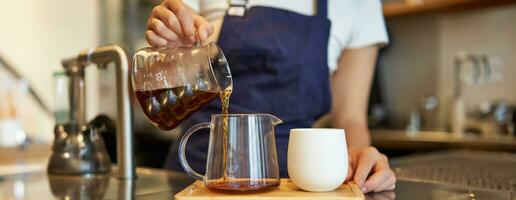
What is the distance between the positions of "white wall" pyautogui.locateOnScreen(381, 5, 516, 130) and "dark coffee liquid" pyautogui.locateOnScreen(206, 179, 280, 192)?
7.00 feet

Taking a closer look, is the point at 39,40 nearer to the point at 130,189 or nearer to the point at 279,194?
the point at 130,189

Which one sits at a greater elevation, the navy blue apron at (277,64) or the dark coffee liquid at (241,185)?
the navy blue apron at (277,64)

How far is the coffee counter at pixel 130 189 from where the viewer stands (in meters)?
0.82

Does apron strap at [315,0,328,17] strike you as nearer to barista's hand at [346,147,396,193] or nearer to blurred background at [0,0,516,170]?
barista's hand at [346,147,396,193]

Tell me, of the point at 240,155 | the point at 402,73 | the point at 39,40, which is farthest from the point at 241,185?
the point at 402,73

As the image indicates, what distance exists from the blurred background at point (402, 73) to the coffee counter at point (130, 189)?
1240mm

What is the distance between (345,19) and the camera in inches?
48.7

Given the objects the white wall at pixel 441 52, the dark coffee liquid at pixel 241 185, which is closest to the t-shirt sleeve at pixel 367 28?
the dark coffee liquid at pixel 241 185

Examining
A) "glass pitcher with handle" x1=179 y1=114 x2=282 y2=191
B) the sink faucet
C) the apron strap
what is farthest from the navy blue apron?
"glass pitcher with handle" x1=179 y1=114 x2=282 y2=191

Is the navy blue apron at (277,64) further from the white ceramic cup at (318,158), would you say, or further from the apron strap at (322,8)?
the white ceramic cup at (318,158)

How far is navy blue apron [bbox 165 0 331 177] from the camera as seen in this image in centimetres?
115

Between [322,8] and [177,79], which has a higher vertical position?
[322,8]

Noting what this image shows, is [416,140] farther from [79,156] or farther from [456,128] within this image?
[79,156]

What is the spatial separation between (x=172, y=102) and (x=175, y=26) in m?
0.11
